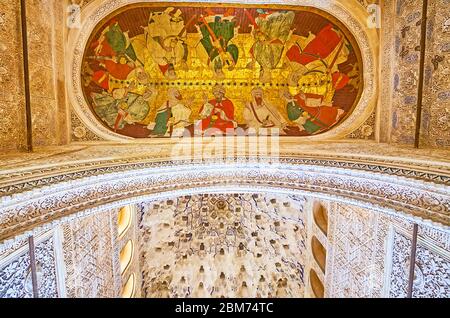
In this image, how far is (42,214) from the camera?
2.36 m

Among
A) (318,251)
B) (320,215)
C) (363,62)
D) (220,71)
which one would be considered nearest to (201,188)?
(220,71)

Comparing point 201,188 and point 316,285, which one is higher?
point 201,188

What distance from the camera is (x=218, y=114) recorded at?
4.95 metres

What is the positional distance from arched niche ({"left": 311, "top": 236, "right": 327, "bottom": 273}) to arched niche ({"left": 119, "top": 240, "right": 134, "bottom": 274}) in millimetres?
4069

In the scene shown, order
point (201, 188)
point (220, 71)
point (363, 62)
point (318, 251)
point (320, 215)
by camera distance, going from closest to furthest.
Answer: point (201, 188) → point (363, 62) → point (220, 71) → point (320, 215) → point (318, 251)

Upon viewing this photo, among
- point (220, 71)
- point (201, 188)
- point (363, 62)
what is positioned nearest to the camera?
point (201, 188)

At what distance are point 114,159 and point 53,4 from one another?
3.37m

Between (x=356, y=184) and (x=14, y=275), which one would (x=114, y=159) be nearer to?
(x=14, y=275)

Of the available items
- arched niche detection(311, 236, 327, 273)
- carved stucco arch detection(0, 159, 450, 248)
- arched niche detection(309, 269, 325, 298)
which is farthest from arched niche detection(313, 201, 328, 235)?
carved stucco arch detection(0, 159, 450, 248)

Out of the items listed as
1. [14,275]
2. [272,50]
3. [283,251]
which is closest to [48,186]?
[14,275]

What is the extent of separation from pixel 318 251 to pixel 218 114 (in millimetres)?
3860

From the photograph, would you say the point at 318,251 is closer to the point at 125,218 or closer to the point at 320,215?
the point at 320,215

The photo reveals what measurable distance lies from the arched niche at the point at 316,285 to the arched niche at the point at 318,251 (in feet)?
1.36

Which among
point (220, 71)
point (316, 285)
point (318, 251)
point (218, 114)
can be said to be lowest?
point (316, 285)
